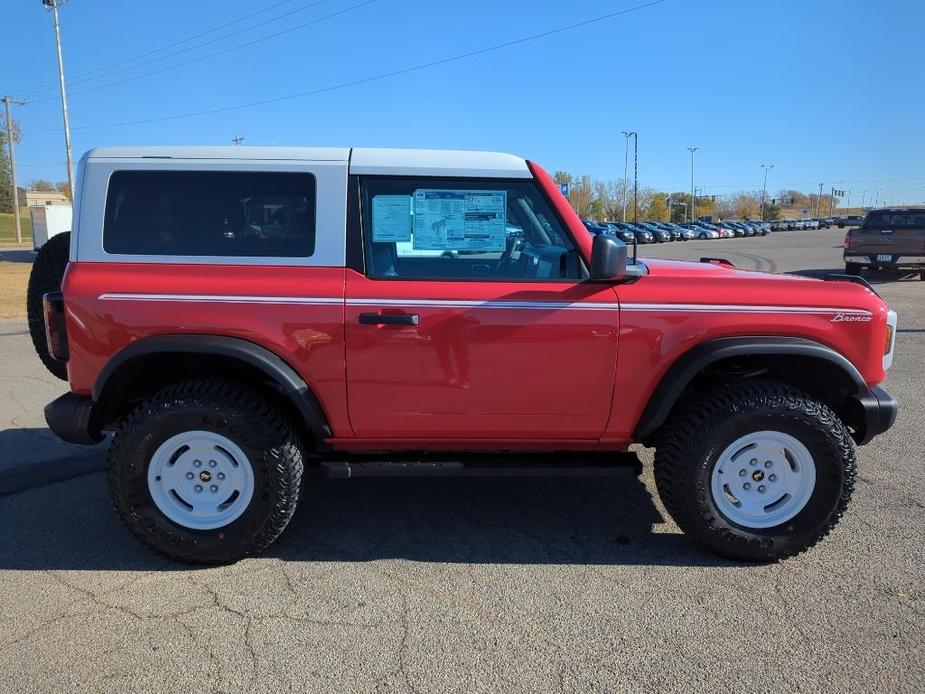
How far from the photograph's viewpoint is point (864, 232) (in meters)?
17.0

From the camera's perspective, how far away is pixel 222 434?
3.27m

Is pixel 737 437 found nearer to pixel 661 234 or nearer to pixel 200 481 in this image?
pixel 200 481

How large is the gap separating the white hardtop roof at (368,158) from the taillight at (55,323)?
72 cm

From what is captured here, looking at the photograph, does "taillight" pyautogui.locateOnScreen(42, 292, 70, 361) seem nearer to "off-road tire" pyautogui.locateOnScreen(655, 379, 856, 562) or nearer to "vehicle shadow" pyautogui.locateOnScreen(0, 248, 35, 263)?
"off-road tire" pyautogui.locateOnScreen(655, 379, 856, 562)

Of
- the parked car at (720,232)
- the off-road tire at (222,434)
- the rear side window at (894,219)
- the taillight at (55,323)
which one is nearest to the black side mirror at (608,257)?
the off-road tire at (222,434)

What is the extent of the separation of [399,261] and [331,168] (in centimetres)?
56

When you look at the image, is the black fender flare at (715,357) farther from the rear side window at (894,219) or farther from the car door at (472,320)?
the rear side window at (894,219)

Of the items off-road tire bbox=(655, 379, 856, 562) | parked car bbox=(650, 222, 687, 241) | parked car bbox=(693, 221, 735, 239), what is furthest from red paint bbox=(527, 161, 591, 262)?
parked car bbox=(693, 221, 735, 239)

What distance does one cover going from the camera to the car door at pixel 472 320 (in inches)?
126

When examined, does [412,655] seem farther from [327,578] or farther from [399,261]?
[399,261]

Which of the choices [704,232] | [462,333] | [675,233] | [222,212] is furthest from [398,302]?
[704,232]

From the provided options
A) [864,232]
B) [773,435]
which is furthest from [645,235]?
[773,435]

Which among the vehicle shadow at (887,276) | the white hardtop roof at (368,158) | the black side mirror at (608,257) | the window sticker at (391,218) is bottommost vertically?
the vehicle shadow at (887,276)

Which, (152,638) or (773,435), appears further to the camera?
(773,435)
